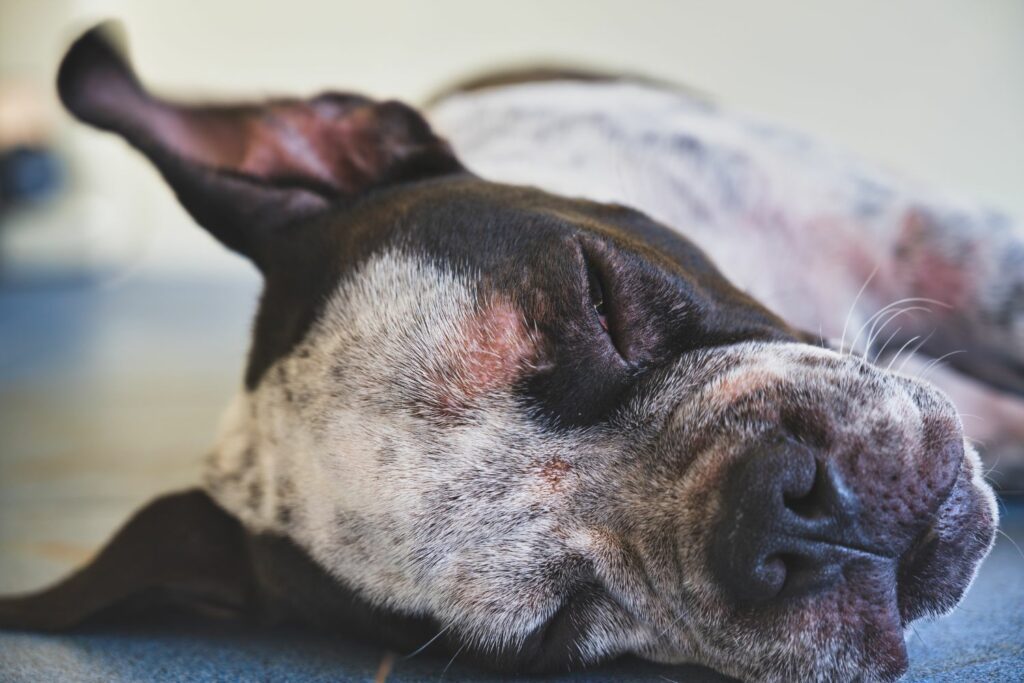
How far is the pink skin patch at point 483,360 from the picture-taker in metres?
1.63

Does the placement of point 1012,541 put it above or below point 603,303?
below

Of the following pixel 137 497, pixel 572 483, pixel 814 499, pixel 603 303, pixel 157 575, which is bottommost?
pixel 137 497

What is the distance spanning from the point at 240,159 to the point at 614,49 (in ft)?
18.5

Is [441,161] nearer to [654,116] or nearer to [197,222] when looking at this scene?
[197,222]

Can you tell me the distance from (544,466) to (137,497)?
1738mm

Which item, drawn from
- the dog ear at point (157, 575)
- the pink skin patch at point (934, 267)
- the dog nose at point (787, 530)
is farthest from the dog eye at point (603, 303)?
the pink skin patch at point (934, 267)

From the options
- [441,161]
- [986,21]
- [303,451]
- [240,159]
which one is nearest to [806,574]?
[303,451]

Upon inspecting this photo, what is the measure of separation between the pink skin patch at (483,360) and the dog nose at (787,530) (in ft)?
1.26

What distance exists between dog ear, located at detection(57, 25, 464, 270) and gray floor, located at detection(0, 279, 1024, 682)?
0.18 m

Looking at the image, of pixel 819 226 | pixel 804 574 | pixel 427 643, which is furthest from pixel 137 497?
pixel 804 574

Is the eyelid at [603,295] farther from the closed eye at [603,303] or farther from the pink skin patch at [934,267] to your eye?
the pink skin patch at [934,267]

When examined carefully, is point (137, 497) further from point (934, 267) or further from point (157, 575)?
point (934, 267)

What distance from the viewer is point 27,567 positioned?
237cm

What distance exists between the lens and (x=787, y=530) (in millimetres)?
1369
